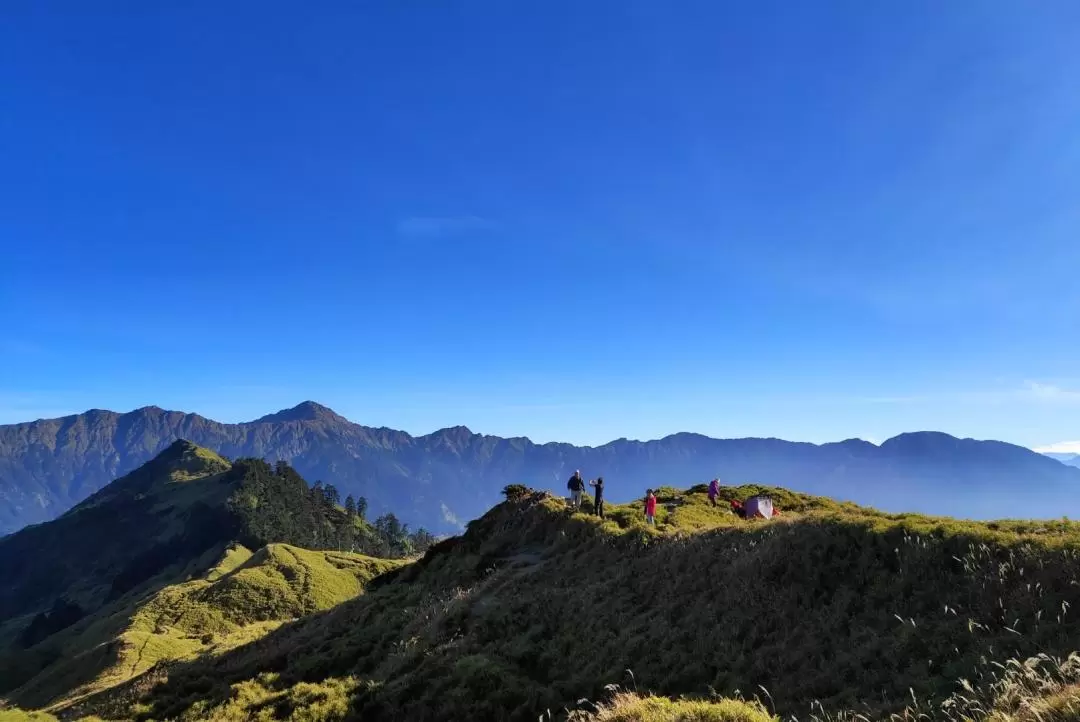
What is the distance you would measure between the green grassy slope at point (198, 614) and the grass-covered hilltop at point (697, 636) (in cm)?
3045

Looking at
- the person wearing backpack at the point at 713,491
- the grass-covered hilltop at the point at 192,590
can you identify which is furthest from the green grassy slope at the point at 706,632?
the grass-covered hilltop at the point at 192,590

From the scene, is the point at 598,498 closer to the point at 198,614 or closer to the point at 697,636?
the point at 697,636

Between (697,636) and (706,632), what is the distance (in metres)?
0.29

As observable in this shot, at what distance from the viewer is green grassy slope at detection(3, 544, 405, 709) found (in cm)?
5594

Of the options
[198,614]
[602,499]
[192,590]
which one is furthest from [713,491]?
[192,590]

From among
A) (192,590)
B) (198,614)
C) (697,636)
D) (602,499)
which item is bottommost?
(198,614)

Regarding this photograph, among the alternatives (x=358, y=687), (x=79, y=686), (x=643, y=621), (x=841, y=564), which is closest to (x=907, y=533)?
(x=841, y=564)

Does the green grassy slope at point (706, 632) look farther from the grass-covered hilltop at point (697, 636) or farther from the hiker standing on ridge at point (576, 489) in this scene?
the hiker standing on ridge at point (576, 489)

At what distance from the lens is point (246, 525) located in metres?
158

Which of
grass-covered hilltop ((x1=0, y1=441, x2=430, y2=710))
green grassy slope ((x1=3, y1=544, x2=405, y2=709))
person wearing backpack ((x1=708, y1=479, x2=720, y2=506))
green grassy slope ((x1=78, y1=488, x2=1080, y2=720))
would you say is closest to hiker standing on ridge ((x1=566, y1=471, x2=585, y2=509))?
green grassy slope ((x1=78, y1=488, x2=1080, y2=720))

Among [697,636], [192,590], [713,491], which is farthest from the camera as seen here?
[192,590]

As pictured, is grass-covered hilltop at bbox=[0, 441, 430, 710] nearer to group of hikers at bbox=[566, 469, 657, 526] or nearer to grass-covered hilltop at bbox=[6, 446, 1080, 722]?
grass-covered hilltop at bbox=[6, 446, 1080, 722]

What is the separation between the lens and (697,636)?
15.2m

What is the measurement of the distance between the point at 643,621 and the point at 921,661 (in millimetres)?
8030
